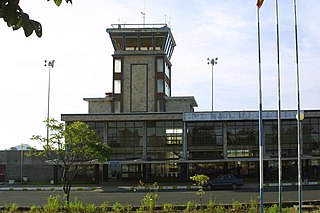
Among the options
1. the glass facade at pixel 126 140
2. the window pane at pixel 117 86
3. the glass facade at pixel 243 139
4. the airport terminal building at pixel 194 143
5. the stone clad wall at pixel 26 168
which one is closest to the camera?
the airport terminal building at pixel 194 143

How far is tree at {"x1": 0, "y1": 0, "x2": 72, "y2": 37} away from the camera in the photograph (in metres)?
3.46

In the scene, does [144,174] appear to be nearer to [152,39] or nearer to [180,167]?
[180,167]

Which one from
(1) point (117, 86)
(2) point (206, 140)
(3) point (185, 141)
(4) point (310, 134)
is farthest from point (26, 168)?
(4) point (310, 134)

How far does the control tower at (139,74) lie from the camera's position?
53531 mm

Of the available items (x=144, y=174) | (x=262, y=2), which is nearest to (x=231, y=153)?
(x=144, y=174)

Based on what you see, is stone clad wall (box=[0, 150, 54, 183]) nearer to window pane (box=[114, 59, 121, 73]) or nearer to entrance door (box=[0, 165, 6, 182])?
entrance door (box=[0, 165, 6, 182])

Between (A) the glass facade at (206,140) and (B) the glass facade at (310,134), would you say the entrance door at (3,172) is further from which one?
(B) the glass facade at (310,134)

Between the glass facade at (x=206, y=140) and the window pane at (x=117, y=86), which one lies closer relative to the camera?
the glass facade at (x=206, y=140)

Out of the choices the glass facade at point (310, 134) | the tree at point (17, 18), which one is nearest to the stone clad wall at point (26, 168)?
the glass facade at point (310, 134)

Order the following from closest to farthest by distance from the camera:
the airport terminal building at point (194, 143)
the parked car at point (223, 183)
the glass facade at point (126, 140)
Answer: the parked car at point (223, 183) < the airport terminal building at point (194, 143) < the glass facade at point (126, 140)

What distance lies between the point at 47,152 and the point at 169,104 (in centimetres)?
3061

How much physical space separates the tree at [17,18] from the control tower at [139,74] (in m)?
49.8

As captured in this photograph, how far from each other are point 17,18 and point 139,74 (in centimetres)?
5064

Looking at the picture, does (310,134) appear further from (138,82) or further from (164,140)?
(138,82)
